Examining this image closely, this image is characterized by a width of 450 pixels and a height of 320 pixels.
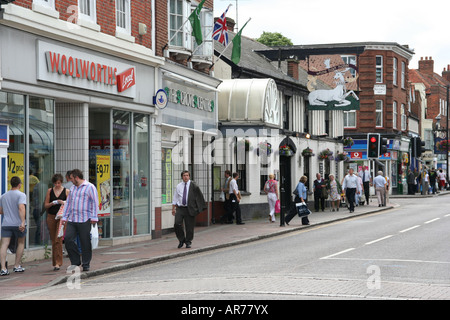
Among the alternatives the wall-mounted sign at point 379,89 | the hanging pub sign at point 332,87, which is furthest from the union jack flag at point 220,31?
the wall-mounted sign at point 379,89

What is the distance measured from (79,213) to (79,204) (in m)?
0.16

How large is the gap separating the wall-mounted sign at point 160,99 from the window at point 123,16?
2043 millimetres

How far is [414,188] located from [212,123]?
30793mm

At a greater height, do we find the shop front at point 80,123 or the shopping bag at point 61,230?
the shop front at point 80,123

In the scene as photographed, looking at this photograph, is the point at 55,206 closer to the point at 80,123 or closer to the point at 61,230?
the point at 61,230

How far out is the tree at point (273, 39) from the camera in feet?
228

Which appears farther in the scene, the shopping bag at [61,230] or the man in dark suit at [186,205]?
the man in dark suit at [186,205]

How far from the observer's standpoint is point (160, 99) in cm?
2080

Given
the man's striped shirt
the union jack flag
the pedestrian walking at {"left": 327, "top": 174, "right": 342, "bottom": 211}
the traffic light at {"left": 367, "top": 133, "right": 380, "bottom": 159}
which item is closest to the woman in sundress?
the pedestrian walking at {"left": 327, "top": 174, "right": 342, "bottom": 211}

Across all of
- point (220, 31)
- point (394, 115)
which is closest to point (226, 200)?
point (220, 31)

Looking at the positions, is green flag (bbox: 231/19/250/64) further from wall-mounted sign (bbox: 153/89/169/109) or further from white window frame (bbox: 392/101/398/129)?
white window frame (bbox: 392/101/398/129)

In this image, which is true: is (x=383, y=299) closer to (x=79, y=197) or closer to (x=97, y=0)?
(x=79, y=197)

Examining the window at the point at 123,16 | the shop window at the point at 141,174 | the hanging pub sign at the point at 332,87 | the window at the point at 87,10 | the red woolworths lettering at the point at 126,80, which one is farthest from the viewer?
the hanging pub sign at the point at 332,87

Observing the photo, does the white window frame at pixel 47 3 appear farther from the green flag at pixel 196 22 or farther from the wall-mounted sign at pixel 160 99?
the green flag at pixel 196 22
